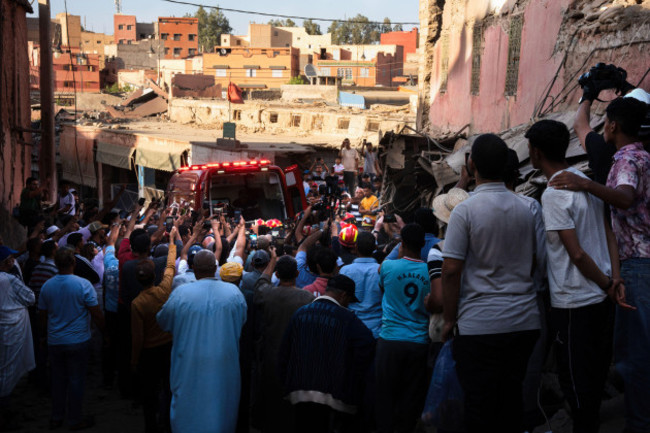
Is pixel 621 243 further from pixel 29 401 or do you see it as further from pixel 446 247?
pixel 29 401

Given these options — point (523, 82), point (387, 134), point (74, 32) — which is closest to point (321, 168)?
point (387, 134)

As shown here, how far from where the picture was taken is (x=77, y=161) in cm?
3125

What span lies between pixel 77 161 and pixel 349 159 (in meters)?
15.0

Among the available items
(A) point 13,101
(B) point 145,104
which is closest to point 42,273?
(A) point 13,101

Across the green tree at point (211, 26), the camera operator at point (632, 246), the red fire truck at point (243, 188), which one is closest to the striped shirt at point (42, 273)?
the red fire truck at point (243, 188)

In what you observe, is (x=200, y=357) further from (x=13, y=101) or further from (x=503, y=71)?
(x=13, y=101)

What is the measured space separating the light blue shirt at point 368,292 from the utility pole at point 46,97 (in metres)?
13.5

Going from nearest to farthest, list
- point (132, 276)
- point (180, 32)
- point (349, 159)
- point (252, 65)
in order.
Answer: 1. point (132, 276)
2. point (349, 159)
3. point (252, 65)
4. point (180, 32)

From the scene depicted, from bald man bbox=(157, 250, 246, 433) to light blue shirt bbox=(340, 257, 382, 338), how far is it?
42.3 inches

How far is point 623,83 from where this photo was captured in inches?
191

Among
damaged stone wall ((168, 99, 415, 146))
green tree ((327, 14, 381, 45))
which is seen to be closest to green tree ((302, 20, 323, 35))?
green tree ((327, 14, 381, 45))

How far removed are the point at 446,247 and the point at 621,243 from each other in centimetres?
113

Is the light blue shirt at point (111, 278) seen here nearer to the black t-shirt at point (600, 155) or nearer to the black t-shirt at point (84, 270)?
the black t-shirt at point (84, 270)

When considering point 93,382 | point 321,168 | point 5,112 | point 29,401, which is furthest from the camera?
point 321,168
